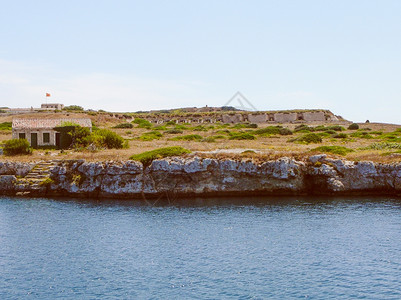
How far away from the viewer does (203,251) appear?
30000mm

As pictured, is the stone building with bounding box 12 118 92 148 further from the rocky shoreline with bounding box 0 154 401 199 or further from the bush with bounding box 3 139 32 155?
the rocky shoreline with bounding box 0 154 401 199

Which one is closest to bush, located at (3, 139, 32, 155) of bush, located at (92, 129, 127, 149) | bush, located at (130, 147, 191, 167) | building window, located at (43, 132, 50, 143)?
building window, located at (43, 132, 50, 143)

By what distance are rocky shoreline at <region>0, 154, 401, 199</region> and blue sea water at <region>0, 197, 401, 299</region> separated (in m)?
4.70

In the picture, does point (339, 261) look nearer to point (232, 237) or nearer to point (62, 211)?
point (232, 237)

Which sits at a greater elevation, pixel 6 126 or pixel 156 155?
pixel 6 126

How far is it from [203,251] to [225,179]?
20675mm

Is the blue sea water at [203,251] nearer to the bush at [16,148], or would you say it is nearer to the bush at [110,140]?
the bush at [16,148]

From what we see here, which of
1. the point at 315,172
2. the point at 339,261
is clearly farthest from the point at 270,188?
the point at 339,261

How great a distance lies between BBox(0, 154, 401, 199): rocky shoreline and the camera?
162 feet

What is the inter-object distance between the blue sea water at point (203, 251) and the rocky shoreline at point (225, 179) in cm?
470

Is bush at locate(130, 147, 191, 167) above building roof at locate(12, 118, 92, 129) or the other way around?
the other way around

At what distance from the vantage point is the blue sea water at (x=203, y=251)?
78.6 ft

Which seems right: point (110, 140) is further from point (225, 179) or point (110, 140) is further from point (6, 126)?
point (6, 126)

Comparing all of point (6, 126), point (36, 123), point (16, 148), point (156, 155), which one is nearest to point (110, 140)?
point (16, 148)
